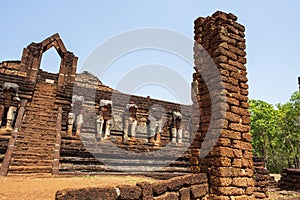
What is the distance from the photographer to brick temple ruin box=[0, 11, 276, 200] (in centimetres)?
357

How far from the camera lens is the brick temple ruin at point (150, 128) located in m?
3.57

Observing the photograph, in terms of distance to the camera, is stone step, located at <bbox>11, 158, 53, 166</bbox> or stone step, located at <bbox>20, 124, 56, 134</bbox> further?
stone step, located at <bbox>20, 124, 56, 134</bbox>

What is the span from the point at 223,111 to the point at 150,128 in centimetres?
871

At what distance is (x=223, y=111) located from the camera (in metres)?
3.69

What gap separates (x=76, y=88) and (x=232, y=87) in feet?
34.8

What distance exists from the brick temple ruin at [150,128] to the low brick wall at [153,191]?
0.01 metres

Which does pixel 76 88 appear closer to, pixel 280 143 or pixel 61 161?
pixel 61 161

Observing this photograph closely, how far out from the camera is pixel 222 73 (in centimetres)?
383

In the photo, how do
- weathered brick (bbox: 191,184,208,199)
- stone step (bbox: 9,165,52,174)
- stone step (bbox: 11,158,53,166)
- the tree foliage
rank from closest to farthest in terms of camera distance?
weathered brick (bbox: 191,184,208,199) < stone step (bbox: 9,165,52,174) < stone step (bbox: 11,158,53,166) < the tree foliage

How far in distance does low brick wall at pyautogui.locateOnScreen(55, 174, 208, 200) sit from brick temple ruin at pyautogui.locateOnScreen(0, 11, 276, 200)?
0.01 metres

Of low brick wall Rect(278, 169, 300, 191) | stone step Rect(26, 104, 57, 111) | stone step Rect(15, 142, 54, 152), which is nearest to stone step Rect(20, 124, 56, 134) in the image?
stone step Rect(15, 142, 54, 152)

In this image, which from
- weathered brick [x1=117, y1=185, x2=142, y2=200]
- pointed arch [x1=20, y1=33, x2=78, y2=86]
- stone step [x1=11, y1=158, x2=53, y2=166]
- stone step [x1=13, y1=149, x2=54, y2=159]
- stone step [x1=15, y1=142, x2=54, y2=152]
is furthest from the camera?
pointed arch [x1=20, y1=33, x2=78, y2=86]

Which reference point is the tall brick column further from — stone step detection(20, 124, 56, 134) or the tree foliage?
the tree foliage

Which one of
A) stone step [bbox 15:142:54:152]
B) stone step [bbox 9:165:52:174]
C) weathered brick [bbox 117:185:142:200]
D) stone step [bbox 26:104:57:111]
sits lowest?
stone step [bbox 9:165:52:174]
